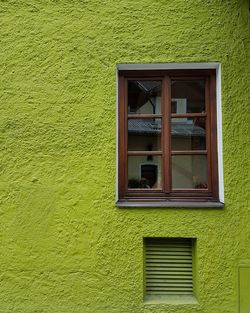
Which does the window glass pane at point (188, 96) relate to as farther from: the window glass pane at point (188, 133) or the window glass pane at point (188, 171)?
the window glass pane at point (188, 171)

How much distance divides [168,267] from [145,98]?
188cm

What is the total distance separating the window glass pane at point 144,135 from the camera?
15.1 ft

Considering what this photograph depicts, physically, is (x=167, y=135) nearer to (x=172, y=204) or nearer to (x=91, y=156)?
(x=172, y=204)

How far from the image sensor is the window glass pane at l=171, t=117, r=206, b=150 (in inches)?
180

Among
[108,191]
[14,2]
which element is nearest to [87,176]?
[108,191]

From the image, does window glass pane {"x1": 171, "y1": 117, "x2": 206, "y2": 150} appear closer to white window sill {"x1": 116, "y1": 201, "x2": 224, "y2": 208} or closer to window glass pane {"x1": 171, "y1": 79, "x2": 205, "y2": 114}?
window glass pane {"x1": 171, "y1": 79, "x2": 205, "y2": 114}

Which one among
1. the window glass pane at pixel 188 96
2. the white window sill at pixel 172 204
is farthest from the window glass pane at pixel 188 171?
the window glass pane at pixel 188 96

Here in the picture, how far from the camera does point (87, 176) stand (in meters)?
4.38

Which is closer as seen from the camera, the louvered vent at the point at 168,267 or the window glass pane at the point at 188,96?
the louvered vent at the point at 168,267

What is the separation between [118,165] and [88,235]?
0.82 meters

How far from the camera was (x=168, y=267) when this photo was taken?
4.46 m

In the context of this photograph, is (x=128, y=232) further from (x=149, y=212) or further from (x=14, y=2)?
(x=14, y=2)

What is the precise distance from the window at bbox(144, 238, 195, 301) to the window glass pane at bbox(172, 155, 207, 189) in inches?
23.9

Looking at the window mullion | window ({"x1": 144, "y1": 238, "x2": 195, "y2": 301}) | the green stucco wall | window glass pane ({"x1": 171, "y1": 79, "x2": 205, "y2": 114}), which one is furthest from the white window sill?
window glass pane ({"x1": 171, "y1": 79, "x2": 205, "y2": 114})
